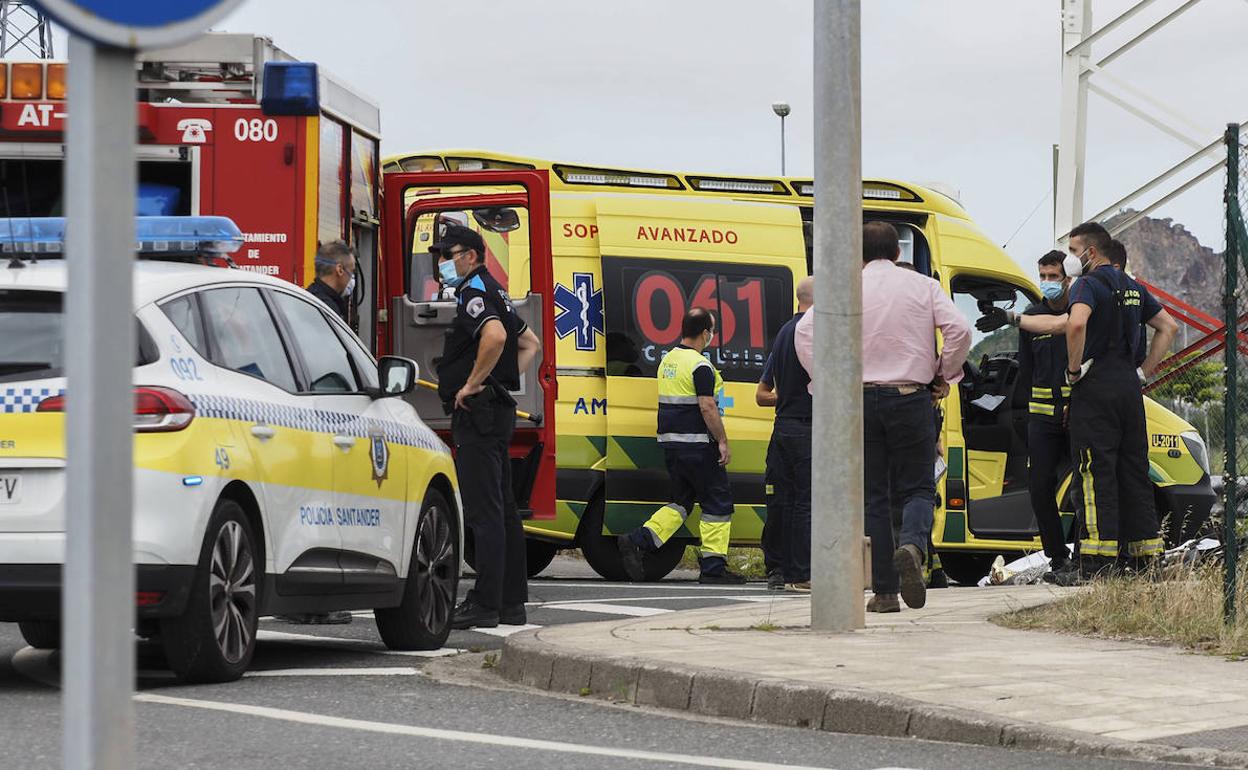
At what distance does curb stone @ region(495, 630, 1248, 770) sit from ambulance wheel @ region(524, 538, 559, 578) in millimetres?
6768

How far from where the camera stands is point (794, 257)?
14.4 metres

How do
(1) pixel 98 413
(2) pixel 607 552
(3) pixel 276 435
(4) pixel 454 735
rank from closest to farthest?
(1) pixel 98 413, (4) pixel 454 735, (3) pixel 276 435, (2) pixel 607 552

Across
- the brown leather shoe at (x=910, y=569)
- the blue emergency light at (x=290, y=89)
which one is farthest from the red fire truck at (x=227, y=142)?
the brown leather shoe at (x=910, y=569)

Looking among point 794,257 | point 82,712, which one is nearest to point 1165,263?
point 794,257

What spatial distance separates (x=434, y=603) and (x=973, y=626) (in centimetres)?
237

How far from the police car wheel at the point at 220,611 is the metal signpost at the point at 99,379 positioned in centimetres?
443

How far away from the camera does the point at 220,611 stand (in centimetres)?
741

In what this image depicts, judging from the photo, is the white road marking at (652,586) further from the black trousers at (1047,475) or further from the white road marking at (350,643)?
the white road marking at (350,643)

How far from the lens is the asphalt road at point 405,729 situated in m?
5.77

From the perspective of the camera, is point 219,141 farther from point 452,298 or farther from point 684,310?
point 684,310

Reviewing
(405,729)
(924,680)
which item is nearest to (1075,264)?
(924,680)

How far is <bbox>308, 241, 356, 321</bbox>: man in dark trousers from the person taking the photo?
1082 centimetres

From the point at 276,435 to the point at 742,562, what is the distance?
9.64 metres

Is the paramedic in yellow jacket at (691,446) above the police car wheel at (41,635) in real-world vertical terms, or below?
above
